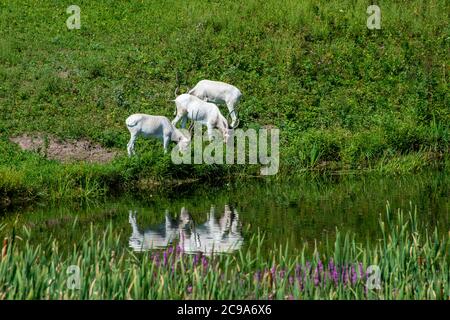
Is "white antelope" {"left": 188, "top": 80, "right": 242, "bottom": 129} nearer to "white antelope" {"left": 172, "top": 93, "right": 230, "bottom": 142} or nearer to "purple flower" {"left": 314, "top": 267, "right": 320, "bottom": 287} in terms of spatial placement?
"white antelope" {"left": 172, "top": 93, "right": 230, "bottom": 142}

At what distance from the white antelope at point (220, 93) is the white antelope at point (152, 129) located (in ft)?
6.46

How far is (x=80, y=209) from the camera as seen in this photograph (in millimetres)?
17219

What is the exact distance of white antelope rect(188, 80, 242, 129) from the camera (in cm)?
2145

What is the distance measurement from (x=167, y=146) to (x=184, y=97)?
1344 mm

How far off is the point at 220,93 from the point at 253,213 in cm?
534

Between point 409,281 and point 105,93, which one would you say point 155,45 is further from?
point 409,281

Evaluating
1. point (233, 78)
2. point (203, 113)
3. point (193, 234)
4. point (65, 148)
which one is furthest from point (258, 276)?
point (233, 78)

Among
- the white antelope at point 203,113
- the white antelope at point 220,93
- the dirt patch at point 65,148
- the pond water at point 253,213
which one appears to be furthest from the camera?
the white antelope at point 220,93

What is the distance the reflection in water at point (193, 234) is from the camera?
14.0 metres

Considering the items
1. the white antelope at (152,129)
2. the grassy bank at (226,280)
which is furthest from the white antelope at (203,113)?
the grassy bank at (226,280)

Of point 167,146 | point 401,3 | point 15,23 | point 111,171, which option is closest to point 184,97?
point 167,146

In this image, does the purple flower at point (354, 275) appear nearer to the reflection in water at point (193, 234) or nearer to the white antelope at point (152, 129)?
the reflection in water at point (193, 234)

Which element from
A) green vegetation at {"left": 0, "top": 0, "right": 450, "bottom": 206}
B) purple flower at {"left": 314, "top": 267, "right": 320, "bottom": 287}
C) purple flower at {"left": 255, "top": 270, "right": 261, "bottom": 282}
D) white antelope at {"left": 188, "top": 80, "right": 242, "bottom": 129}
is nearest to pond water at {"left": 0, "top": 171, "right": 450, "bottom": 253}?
green vegetation at {"left": 0, "top": 0, "right": 450, "bottom": 206}
